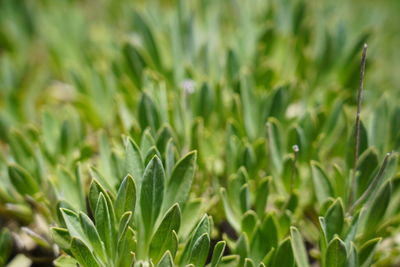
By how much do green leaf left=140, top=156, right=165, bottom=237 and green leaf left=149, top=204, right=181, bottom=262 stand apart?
5cm

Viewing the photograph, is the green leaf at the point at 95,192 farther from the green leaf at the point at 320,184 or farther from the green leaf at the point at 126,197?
the green leaf at the point at 320,184

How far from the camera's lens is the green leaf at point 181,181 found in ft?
3.76

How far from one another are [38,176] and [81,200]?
0.22 m

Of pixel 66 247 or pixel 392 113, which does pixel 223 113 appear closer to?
pixel 392 113

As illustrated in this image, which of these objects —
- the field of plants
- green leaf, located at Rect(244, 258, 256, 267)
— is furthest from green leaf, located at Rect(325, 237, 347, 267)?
green leaf, located at Rect(244, 258, 256, 267)

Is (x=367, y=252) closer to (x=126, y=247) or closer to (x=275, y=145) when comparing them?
(x=275, y=145)

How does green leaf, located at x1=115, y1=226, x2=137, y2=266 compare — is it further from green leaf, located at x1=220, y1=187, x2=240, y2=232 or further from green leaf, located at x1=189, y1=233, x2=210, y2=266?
green leaf, located at x1=220, y1=187, x2=240, y2=232

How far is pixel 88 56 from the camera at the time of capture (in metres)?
1.91

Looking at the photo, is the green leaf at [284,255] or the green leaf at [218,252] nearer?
the green leaf at [218,252]

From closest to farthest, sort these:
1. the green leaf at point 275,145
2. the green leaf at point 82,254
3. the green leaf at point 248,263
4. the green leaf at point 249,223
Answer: the green leaf at point 82,254, the green leaf at point 248,263, the green leaf at point 249,223, the green leaf at point 275,145

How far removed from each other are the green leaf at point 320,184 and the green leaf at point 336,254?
242mm

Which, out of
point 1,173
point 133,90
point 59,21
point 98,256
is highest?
point 59,21

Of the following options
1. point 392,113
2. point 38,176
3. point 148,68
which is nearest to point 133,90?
point 148,68

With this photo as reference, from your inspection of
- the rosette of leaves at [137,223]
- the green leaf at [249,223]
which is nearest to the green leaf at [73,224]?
the rosette of leaves at [137,223]
